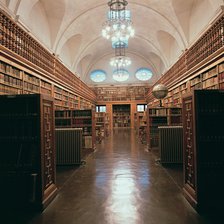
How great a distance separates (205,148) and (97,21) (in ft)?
43.9

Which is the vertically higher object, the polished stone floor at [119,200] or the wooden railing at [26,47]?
the wooden railing at [26,47]

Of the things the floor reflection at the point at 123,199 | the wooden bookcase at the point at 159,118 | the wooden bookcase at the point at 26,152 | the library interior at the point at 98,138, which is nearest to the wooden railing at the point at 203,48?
the library interior at the point at 98,138

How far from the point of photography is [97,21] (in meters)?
14.4

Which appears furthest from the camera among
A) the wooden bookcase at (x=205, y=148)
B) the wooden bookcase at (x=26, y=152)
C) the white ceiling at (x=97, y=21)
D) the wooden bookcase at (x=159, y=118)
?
the white ceiling at (x=97, y=21)

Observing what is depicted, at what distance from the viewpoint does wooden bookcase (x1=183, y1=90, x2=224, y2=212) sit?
2.95 metres

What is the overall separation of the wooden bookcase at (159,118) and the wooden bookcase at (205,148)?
438 cm

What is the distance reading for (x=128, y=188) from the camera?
3.78 m

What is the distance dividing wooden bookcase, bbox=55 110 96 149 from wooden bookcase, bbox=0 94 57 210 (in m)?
4.90

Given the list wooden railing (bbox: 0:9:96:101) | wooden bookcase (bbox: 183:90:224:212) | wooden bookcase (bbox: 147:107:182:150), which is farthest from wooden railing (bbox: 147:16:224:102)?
wooden railing (bbox: 0:9:96:101)

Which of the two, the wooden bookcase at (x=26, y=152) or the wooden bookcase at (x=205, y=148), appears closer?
the wooden bookcase at (x=205, y=148)

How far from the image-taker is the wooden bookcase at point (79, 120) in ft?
27.6

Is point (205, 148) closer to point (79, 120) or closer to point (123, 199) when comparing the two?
point (123, 199)

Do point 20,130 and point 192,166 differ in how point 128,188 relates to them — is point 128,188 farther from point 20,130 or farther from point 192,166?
point 20,130

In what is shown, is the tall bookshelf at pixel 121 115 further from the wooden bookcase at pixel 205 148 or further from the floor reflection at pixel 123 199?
the wooden bookcase at pixel 205 148
